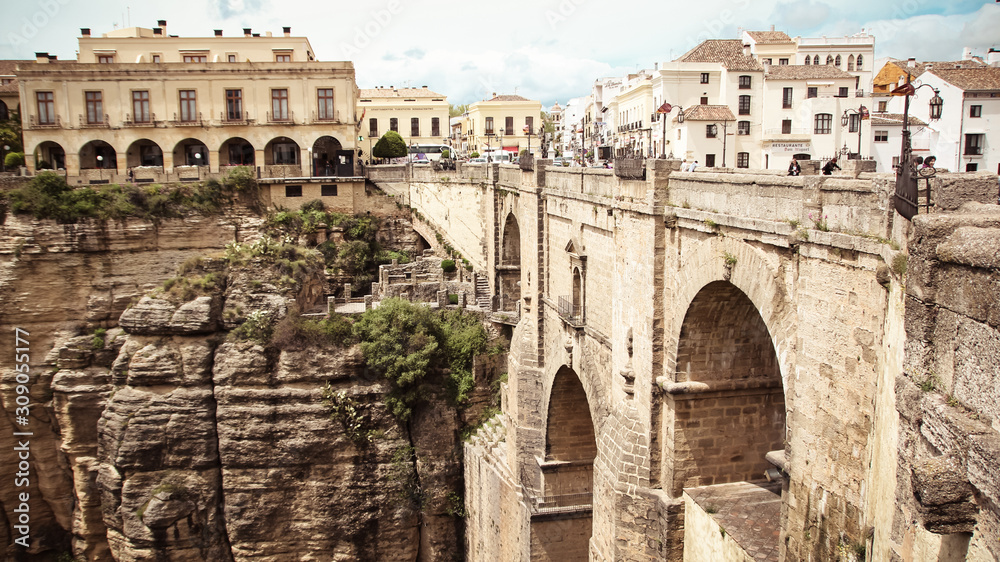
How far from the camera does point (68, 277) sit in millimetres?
28266

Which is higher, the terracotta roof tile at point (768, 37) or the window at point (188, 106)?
the terracotta roof tile at point (768, 37)

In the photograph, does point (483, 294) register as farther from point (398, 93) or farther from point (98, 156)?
point (398, 93)

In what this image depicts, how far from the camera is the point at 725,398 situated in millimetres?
11609

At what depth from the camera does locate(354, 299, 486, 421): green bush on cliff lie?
24797 mm

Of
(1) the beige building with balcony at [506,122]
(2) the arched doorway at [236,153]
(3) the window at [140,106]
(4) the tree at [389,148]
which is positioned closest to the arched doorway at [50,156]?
(3) the window at [140,106]

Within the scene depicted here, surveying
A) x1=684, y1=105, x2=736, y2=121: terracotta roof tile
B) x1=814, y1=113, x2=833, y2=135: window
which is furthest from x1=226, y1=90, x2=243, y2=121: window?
x1=814, y1=113, x2=833, y2=135: window

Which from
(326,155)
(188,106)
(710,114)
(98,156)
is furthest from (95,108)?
(710,114)

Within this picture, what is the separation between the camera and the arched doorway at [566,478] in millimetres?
17906

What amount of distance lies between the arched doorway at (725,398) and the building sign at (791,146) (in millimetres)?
15603

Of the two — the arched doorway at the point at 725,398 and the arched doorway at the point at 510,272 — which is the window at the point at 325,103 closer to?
the arched doorway at the point at 510,272

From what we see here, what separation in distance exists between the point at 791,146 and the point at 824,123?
122 centimetres

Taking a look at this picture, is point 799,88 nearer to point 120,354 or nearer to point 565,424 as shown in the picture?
point 565,424

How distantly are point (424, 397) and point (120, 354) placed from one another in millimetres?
10221

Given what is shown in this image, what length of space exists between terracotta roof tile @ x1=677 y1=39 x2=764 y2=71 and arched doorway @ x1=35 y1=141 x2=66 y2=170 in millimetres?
27244
